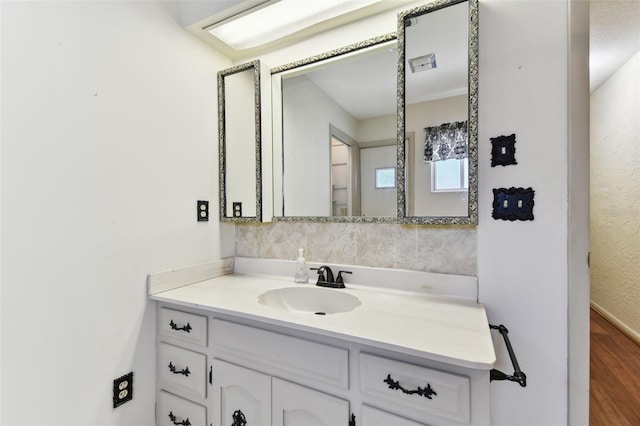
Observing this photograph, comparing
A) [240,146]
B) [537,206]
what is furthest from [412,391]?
[240,146]

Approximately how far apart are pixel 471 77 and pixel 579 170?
0.49 meters

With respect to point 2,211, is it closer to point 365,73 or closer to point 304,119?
point 304,119

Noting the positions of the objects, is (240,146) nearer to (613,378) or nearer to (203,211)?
(203,211)

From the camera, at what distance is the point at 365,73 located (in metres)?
1.35

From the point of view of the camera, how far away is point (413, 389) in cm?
78

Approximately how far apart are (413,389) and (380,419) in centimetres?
14

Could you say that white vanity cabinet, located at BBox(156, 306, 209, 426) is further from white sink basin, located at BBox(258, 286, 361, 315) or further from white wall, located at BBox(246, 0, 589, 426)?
white wall, located at BBox(246, 0, 589, 426)

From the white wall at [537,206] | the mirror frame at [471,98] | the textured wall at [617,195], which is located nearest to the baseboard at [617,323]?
the textured wall at [617,195]

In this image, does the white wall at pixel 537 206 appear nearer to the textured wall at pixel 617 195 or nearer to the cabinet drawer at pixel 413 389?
the cabinet drawer at pixel 413 389

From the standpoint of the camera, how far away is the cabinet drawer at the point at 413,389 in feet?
2.40

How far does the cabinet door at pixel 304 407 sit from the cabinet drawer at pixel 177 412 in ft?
1.33

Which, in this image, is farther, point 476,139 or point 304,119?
point 304,119

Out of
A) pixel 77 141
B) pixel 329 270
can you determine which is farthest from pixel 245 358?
pixel 77 141

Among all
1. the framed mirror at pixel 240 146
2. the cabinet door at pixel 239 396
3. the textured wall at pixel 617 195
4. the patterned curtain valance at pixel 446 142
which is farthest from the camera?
the textured wall at pixel 617 195
